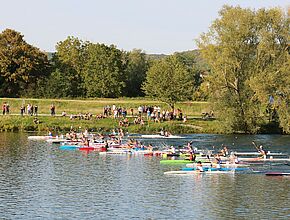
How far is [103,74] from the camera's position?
123 meters

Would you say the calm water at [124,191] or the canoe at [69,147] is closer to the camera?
the calm water at [124,191]

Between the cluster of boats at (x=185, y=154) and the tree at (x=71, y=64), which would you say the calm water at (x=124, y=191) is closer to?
the cluster of boats at (x=185, y=154)

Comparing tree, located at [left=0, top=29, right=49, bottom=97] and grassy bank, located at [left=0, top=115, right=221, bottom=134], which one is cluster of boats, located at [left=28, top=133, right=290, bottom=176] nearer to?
grassy bank, located at [left=0, top=115, right=221, bottom=134]

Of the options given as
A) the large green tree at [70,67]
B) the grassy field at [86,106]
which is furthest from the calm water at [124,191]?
the large green tree at [70,67]

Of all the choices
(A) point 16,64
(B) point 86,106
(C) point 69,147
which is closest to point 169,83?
(B) point 86,106

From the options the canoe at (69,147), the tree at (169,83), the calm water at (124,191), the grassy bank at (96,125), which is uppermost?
the tree at (169,83)

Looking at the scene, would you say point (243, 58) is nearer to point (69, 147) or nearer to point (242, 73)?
point (242, 73)

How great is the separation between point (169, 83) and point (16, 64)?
38.9m

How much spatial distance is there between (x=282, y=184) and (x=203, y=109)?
2172 inches

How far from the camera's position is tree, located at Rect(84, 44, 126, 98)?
123m

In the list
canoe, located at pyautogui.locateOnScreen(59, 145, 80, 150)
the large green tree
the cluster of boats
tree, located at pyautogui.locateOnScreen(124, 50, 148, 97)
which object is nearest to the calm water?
the cluster of boats

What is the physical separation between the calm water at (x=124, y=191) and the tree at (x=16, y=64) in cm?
5947

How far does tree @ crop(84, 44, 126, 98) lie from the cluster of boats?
153 ft

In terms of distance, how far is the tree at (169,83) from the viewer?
9106 cm
